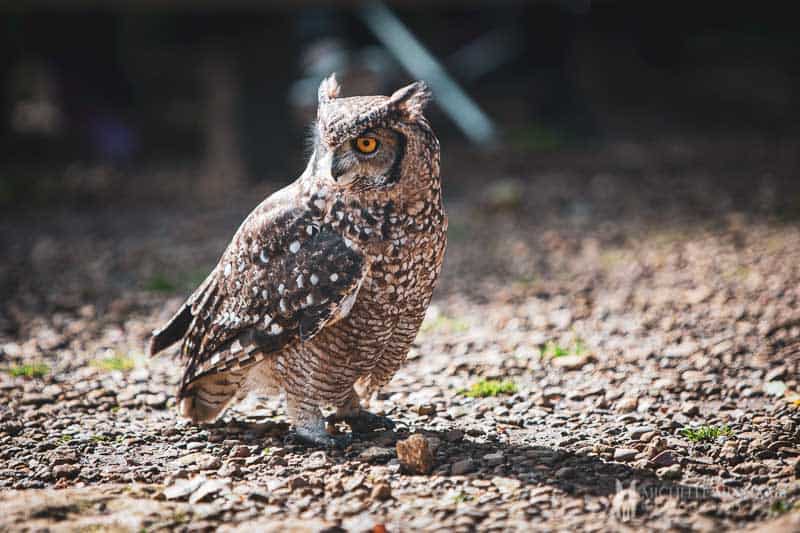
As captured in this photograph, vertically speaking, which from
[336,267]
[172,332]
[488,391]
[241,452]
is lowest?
[241,452]

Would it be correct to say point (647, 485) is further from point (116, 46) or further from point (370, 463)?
point (116, 46)

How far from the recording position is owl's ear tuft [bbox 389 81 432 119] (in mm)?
3535

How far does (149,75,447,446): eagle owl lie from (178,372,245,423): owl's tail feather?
0.03 meters

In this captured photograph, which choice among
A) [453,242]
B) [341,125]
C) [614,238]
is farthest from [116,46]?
[341,125]

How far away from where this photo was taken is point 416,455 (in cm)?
356

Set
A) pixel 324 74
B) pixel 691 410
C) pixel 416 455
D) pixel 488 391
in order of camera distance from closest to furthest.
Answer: pixel 416 455 → pixel 691 410 → pixel 488 391 → pixel 324 74

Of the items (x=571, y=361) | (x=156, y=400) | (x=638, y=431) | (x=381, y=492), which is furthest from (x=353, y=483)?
(x=571, y=361)

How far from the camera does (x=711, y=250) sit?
6910mm

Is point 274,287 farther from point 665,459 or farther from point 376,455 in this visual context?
point 665,459

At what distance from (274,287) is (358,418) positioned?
91 centimetres

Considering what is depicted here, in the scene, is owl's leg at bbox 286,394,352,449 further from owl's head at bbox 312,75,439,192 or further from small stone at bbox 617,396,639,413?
small stone at bbox 617,396,639,413

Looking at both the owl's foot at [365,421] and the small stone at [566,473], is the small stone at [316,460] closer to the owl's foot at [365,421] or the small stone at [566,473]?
the owl's foot at [365,421]

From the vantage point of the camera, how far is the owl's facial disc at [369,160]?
11.7 feet

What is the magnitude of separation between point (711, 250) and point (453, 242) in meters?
2.27
